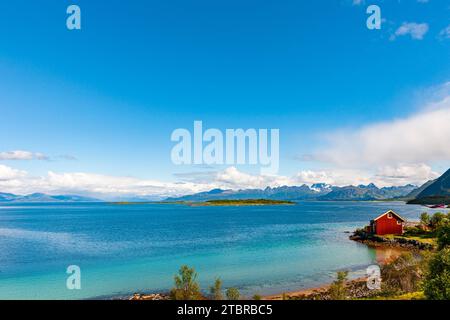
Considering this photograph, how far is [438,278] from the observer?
57.9 feet

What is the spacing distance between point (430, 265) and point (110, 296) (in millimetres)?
33516

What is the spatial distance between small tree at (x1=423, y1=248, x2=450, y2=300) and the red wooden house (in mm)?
62377

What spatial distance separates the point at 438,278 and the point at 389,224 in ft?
214

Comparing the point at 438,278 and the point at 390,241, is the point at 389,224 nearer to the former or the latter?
the point at 390,241

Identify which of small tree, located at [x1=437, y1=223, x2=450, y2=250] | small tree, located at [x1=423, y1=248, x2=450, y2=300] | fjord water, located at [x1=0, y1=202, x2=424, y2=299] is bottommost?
fjord water, located at [x1=0, y1=202, x2=424, y2=299]

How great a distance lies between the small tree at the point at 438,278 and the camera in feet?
55.8

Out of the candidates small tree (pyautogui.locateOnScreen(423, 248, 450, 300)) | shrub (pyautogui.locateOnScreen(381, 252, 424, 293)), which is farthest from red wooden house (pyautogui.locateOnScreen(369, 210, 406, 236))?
small tree (pyautogui.locateOnScreen(423, 248, 450, 300))

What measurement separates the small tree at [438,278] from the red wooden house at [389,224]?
2456 inches

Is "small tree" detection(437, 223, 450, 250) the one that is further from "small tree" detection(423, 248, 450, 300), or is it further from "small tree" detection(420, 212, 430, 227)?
"small tree" detection(420, 212, 430, 227)

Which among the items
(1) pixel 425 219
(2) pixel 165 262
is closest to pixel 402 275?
(2) pixel 165 262

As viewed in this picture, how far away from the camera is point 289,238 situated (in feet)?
270

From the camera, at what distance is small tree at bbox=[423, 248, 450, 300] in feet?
55.8

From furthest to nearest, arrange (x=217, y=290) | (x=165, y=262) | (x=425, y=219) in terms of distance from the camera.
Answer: (x=425, y=219) → (x=165, y=262) → (x=217, y=290)

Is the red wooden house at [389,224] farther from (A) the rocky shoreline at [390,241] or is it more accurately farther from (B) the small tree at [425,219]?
(B) the small tree at [425,219]
